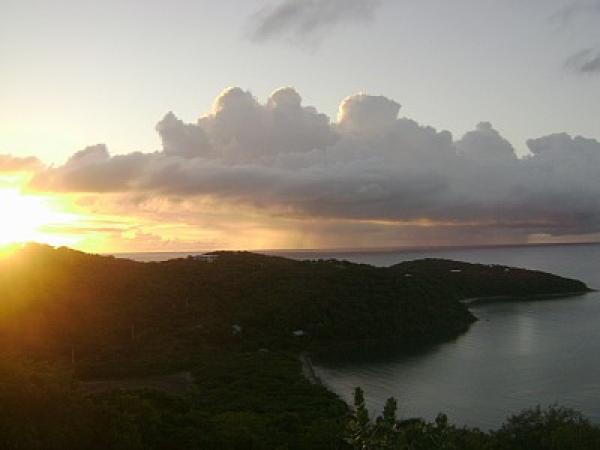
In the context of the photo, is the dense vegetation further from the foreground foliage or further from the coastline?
the foreground foliage

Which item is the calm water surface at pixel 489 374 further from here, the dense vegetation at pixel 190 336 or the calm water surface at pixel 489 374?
the dense vegetation at pixel 190 336

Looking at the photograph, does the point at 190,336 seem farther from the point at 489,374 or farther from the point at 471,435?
the point at 471,435

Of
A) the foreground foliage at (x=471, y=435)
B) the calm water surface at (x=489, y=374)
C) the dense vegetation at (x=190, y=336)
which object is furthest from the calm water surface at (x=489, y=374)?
the foreground foliage at (x=471, y=435)

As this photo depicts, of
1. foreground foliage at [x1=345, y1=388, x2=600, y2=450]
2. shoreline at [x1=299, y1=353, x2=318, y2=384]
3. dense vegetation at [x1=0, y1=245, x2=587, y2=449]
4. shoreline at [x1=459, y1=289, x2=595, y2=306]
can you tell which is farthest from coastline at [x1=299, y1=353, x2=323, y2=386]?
shoreline at [x1=459, y1=289, x2=595, y2=306]

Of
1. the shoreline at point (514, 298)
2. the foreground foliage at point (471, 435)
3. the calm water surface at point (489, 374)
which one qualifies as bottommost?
the calm water surface at point (489, 374)

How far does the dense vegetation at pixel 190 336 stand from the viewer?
30062 mm

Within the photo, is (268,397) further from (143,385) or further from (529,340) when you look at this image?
(529,340)

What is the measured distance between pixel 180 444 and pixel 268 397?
2276 cm

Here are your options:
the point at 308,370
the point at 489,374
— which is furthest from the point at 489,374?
the point at 308,370

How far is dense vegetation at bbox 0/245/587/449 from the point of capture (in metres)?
30.1

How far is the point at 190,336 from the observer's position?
8500 centimetres

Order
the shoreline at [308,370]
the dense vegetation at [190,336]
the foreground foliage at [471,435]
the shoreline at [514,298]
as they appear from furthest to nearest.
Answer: the shoreline at [514,298] → the shoreline at [308,370] → the dense vegetation at [190,336] → the foreground foliage at [471,435]

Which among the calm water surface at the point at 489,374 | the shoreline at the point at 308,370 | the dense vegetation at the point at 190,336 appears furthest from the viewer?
the shoreline at the point at 308,370

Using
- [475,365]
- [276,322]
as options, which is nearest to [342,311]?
[276,322]
